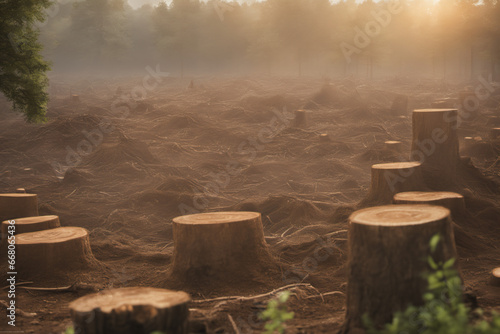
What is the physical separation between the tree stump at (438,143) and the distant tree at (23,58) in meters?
6.90

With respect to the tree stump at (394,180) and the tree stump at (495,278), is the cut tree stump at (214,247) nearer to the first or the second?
the tree stump at (495,278)

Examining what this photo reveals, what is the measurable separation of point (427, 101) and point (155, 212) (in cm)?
2037

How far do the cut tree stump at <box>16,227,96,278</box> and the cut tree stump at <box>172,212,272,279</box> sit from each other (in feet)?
4.72

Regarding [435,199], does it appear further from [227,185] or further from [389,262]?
[227,185]

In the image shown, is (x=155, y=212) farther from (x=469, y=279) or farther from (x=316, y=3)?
(x=316, y=3)

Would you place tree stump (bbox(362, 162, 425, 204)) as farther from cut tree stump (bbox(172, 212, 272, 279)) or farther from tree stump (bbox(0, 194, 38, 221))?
tree stump (bbox(0, 194, 38, 221))

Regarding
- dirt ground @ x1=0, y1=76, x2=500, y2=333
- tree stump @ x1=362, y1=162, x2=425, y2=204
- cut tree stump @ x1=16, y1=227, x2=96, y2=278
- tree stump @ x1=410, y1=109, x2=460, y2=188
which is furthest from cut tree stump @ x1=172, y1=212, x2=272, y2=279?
tree stump @ x1=410, y1=109, x2=460, y2=188

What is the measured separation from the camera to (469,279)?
18.2 feet

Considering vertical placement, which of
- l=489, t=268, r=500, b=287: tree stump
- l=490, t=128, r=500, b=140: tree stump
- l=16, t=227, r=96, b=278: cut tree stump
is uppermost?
l=490, t=128, r=500, b=140: tree stump

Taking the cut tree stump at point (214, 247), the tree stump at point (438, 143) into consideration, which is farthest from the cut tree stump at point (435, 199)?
the cut tree stump at point (214, 247)

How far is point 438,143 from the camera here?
836cm

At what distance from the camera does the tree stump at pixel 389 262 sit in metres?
3.54

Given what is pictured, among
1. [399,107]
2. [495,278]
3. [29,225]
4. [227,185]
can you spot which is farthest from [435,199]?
[399,107]

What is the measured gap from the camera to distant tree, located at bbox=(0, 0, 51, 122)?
834 centimetres
